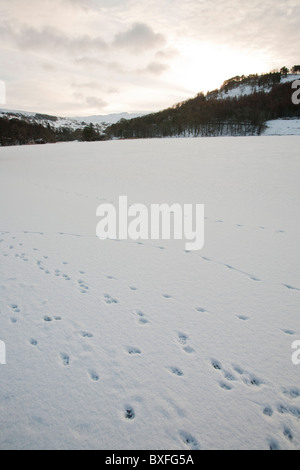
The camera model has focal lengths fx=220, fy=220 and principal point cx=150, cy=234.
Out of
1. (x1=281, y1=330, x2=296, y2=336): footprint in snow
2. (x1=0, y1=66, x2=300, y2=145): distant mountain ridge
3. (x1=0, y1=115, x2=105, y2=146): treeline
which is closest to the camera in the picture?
(x1=281, y1=330, x2=296, y2=336): footprint in snow

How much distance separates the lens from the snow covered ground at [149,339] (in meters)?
2.41

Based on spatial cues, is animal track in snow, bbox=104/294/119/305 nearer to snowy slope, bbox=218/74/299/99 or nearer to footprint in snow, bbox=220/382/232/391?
footprint in snow, bbox=220/382/232/391

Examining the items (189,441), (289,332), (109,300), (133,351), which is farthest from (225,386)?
(109,300)

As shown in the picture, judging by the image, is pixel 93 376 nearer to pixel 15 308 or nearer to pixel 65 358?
pixel 65 358

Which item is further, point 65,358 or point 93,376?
point 65,358

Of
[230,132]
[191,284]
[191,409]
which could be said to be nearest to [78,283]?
[191,284]

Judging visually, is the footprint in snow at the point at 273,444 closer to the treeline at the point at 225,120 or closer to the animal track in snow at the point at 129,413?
the animal track in snow at the point at 129,413

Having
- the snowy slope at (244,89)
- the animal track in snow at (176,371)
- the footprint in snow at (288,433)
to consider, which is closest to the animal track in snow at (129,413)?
the animal track in snow at (176,371)

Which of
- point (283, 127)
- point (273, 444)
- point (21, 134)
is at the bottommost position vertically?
point (273, 444)

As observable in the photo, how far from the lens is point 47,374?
9.46 ft

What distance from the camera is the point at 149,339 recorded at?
3.42 meters

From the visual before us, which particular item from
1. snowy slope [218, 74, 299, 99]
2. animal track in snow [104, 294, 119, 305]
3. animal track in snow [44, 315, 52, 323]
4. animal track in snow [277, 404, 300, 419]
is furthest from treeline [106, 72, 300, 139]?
animal track in snow [44, 315, 52, 323]

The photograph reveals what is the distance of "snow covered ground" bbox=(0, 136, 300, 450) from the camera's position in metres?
2.41

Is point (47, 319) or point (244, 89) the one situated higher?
point (244, 89)
